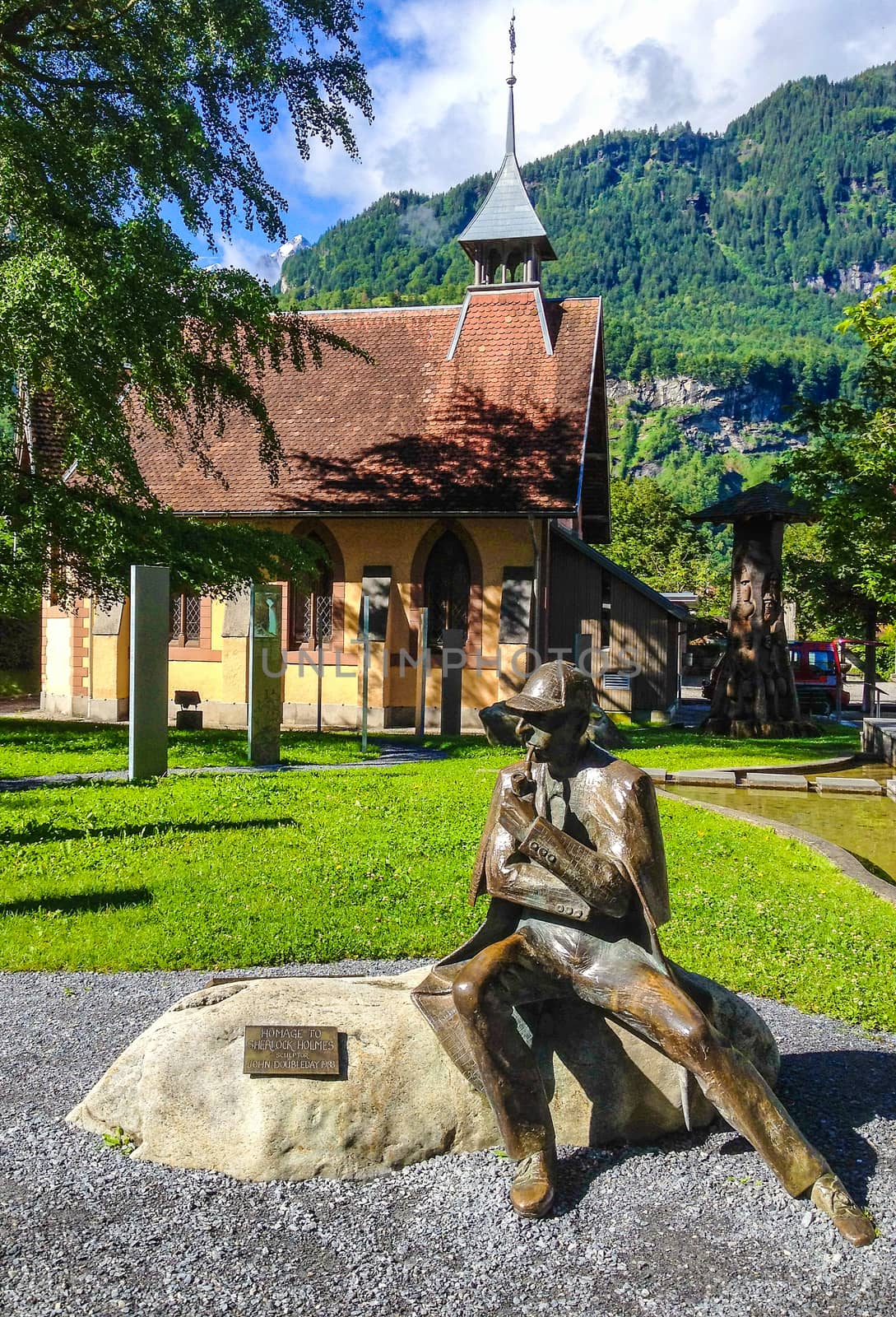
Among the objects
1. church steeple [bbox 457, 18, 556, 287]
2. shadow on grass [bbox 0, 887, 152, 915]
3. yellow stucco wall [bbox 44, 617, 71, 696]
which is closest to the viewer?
shadow on grass [bbox 0, 887, 152, 915]

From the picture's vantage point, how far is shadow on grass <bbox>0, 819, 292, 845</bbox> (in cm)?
1064

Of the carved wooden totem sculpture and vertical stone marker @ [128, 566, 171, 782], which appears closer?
vertical stone marker @ [128, 566, 171, 782]

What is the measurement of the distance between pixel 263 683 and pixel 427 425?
927 centimetres

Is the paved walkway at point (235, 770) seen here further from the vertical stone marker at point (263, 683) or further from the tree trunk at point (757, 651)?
the tree trunk at point (757, 651)

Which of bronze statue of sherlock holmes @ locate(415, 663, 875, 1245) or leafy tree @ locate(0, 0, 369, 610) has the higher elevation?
leafy tree @ locate(0, 0, 369, 610)

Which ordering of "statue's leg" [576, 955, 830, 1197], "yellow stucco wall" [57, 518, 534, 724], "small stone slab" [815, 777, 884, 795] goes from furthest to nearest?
1. "yellow stucco wall" [57, 518, 534, 724]
2. "small stone slab" [815, 777, 884, 795]
3. "statue's leg" [576, 955, 830, 1197]

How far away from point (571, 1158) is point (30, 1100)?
96.2 inches

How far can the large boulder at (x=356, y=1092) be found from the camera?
4430 millimetres

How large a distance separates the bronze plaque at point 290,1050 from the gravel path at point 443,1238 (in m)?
0.42

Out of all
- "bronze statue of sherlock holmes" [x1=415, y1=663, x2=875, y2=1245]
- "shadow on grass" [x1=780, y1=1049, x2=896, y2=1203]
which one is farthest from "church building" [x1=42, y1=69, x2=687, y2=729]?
"bronze statue of sherlock holmes" [x1=415, y1=663, x2=875, y2=1245]

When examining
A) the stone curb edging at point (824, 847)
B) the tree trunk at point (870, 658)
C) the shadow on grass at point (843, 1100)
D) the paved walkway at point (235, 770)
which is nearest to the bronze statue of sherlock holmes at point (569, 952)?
the shadow on grass at point (843, 1100)

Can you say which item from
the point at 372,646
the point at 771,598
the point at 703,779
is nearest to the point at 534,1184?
the point at 703,779

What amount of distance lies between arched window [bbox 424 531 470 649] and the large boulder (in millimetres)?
18666

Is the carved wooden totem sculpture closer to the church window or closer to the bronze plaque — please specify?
the church window
